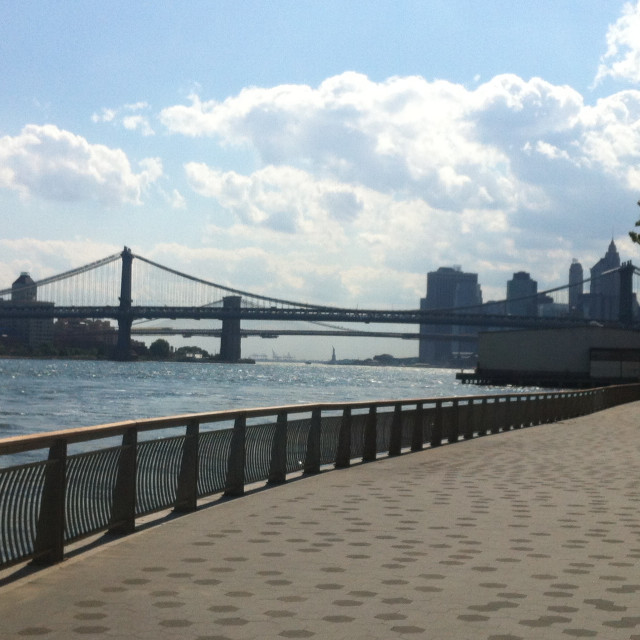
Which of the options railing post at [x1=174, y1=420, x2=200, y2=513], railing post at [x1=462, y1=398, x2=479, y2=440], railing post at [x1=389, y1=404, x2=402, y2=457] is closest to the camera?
railing post at [x1=174, y1=420, x2=200, y2=513]

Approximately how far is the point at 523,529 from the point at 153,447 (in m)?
3.39

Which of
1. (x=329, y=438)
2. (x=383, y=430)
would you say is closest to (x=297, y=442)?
(x=329, y=438)

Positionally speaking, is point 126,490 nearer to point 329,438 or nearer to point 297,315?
point 329,438

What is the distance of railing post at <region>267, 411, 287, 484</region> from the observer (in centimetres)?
1391

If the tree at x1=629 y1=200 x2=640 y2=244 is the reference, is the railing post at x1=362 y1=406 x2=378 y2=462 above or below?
below

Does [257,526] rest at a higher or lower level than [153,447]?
lower

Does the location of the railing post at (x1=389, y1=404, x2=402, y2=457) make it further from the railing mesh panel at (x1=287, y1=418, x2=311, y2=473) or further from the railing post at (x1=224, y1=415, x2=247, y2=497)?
the railing post at (x1=224, y1=415, x2=247, y2=497)

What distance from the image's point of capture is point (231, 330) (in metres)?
154

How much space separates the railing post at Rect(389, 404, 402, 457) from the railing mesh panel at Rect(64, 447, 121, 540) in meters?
10.7

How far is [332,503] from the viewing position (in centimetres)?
1198

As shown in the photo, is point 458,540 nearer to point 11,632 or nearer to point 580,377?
point 11,632

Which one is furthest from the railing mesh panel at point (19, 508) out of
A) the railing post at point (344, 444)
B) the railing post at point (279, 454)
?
the railing post at point (344, 444)

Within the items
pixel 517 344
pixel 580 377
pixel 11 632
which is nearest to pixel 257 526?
pixel 11 632

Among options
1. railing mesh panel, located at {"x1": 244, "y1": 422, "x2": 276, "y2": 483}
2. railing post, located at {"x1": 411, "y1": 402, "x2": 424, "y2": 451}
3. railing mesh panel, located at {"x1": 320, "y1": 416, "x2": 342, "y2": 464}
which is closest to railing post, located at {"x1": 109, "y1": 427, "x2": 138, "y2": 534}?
railing mesh panel, located at {"x1": 244, "y1": 422, "x2": 276, "y2": 483}
